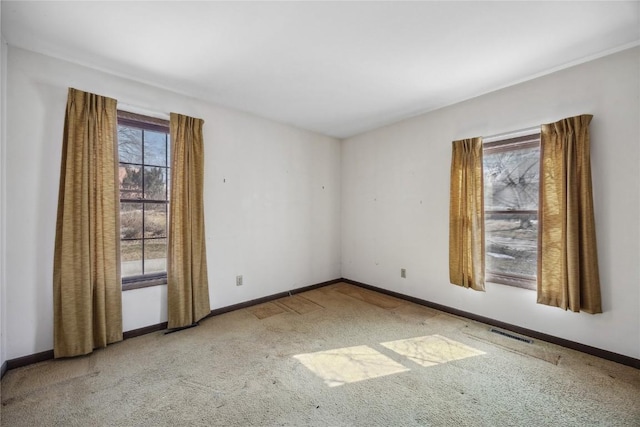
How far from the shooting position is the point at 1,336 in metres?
2.04

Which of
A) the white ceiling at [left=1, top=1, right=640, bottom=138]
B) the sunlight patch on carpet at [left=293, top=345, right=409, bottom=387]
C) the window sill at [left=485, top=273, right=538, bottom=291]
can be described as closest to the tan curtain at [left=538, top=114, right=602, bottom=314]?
the window sill at [left=485, top=273, right=538, bottom=291]

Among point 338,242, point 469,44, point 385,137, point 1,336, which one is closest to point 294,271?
point 338,242

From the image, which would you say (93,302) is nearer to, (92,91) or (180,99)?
(92,91)

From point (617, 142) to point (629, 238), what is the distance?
0.80 meters

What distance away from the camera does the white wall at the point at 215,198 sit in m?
2.17

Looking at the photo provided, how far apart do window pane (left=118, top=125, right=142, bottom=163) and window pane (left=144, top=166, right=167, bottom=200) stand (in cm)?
16

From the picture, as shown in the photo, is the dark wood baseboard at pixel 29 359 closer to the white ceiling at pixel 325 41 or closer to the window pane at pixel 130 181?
the window pane at pixel 130 181

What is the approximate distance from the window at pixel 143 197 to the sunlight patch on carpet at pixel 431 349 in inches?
101

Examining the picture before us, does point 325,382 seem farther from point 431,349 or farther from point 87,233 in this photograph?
point 87,233

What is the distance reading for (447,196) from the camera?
336cm

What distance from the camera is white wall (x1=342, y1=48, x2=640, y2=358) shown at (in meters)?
2.20

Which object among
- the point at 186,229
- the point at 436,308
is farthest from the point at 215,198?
the point at 436,308

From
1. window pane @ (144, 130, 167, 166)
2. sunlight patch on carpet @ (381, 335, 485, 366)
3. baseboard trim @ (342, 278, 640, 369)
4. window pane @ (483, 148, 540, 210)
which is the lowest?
sunlight patch on carpet @ (381, 335, 485, 366)

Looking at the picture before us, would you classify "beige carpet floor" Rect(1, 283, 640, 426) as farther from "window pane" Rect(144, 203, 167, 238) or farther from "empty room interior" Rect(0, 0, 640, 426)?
→ "window pane" Rect(144, 203, 167, 238)
